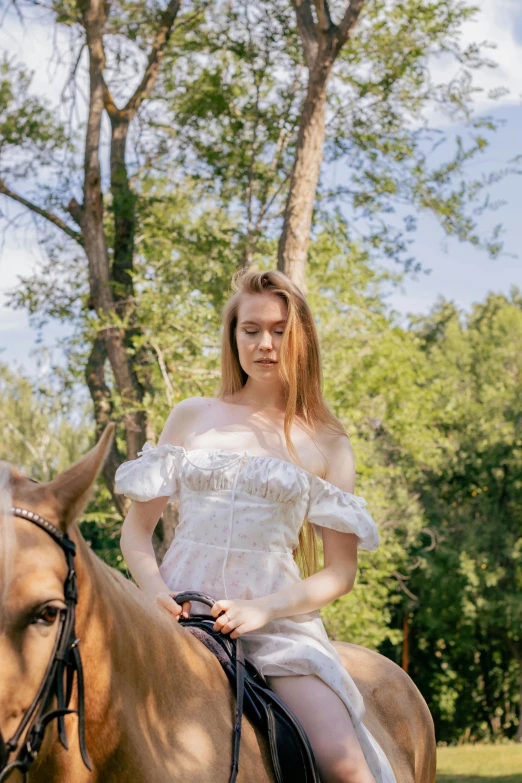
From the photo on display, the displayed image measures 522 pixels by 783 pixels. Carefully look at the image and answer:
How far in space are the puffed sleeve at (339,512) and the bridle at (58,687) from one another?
3.65ft

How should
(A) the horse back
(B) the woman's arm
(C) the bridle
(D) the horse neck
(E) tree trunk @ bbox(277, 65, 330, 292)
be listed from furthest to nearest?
1. (E) tree trunk @ bbox(277, 65, 330, 292)
2. (A) the horse back
3. (B) the woman's arm
4. (D) the horse neck
5. (C) the bridle

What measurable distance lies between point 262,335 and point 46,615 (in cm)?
151

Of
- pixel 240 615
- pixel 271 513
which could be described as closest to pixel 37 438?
pixel 271 513

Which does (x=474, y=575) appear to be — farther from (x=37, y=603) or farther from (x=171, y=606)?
(x=37, y=603)

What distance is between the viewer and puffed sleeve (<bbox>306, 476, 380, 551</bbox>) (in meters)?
2.71

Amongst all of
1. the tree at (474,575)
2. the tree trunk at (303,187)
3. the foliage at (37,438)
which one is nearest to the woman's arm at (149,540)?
the tree trunk at (303,187)

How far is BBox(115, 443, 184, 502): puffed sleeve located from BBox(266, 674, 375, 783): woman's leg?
2.29ft

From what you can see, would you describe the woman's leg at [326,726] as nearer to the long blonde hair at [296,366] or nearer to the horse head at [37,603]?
the long blonde hair at [296,366]

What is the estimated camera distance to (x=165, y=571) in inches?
110

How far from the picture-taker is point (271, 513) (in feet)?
8.89

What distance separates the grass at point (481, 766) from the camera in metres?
15.2

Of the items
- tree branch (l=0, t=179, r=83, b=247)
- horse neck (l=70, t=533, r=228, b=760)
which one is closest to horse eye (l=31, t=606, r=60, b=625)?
horse neck (l=70, t=533, r=228, b=760)

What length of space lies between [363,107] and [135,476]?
9.57 metres

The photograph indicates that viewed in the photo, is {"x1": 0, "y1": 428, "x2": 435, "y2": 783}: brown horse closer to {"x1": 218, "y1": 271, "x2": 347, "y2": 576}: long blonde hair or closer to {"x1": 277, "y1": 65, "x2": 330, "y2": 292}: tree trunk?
{"x1": 218, "y1": 271, "x2": 347, "y2": 576}: long blonde hair
